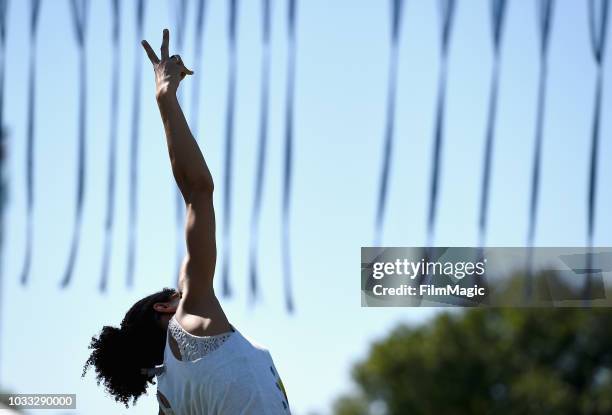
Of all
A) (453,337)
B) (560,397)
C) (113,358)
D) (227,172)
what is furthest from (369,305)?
(453,337)

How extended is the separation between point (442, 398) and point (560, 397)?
7.05m

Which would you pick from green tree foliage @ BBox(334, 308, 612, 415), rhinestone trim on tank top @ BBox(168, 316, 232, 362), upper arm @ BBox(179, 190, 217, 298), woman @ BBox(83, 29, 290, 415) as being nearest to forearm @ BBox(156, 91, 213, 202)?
woman @ BBox(83, 29, 290, 415)

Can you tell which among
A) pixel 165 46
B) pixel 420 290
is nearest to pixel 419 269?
pixel 420 290

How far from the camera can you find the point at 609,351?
61094 mm

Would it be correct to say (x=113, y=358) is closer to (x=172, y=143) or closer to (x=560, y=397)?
(x=172, y=143)

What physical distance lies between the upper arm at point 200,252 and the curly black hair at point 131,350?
410 millimetres

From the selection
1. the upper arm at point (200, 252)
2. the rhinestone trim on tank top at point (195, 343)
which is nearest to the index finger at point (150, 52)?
the upper arm at point (200, 252)

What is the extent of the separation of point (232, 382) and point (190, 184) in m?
0.78

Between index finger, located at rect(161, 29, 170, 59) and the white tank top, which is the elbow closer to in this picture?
the white tank top

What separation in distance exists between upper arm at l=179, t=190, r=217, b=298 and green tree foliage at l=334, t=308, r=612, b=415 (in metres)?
56.1

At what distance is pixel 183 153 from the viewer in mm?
4531

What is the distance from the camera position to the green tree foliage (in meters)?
60.2

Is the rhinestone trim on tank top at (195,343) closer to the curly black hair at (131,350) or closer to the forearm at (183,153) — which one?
the curly black hair at (131,350)

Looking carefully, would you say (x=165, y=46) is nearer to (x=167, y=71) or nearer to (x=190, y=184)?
(x=167, y=71)
